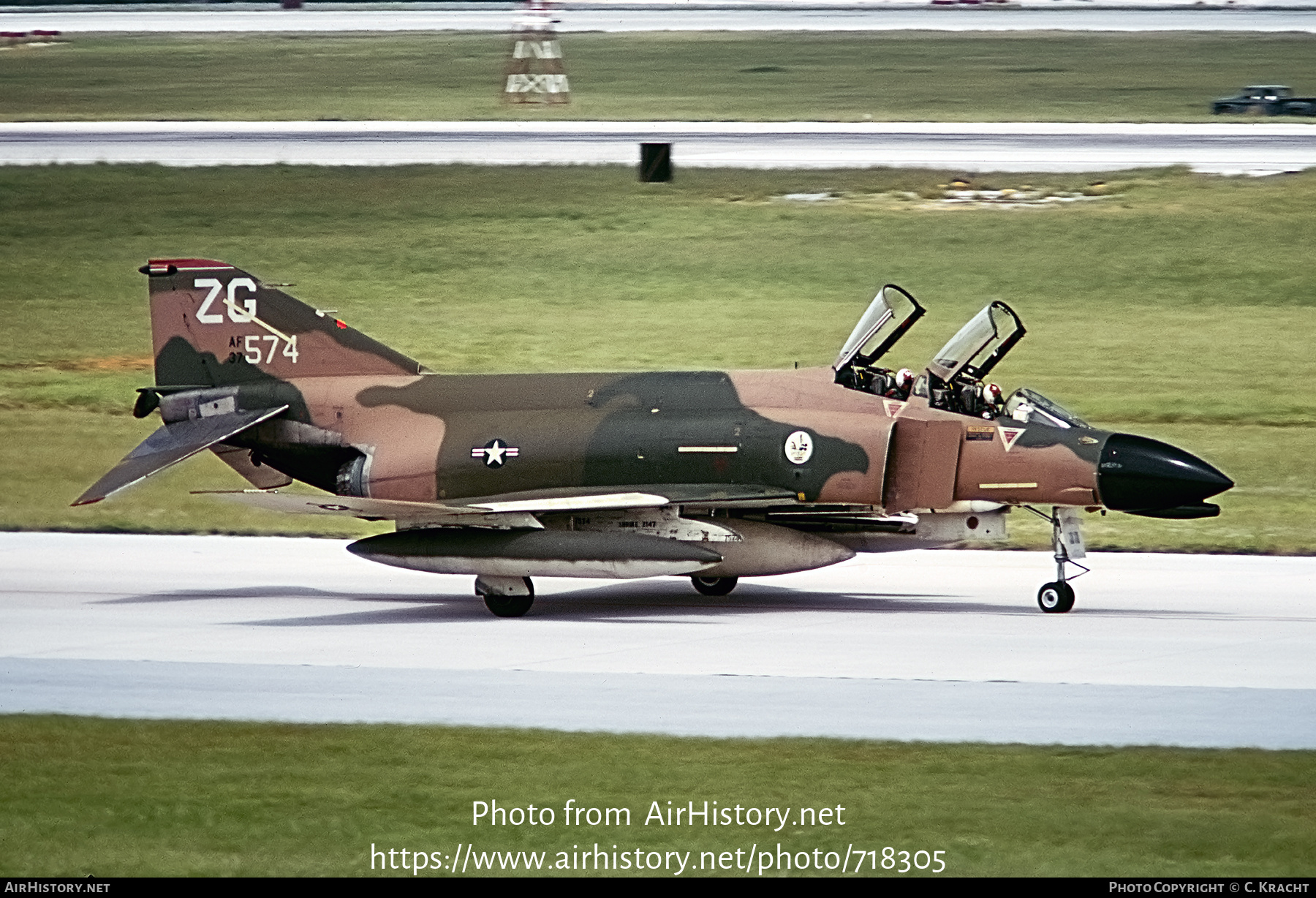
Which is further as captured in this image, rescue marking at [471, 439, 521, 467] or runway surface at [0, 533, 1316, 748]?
rescue marking at [471, 439, 521, 467]

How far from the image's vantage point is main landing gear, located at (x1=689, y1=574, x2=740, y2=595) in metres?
21.8

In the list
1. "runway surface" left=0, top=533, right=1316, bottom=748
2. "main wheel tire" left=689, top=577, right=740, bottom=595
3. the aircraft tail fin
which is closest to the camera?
"runway surface" left=0, top=533, right=1316, bottom=748

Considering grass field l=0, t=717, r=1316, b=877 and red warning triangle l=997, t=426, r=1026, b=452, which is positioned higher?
red warning triangle l=997, t=426, r=1026, b=452

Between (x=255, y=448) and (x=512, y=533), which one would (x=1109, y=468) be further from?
(x=255, y=448)

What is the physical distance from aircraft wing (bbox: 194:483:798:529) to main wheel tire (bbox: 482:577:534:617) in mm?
719

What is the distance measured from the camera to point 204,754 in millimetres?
14391

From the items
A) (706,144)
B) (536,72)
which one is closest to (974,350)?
(706,144)

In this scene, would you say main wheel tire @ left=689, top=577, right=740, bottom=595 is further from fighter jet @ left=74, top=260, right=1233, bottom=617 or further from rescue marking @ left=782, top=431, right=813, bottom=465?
rescue marking @ left=782, top=431, right=813, bottom=465

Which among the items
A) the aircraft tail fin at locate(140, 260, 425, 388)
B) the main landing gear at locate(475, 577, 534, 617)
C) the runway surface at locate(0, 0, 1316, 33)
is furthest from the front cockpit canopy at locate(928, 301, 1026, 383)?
the runway surface at locate(0, 0, 1316, 33)

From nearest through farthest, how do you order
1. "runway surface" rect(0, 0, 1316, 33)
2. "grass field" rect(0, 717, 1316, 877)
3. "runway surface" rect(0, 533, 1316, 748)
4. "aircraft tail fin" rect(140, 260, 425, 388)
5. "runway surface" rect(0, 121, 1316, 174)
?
1. "grass field" rect(0, 717, 1316, 877)
2. "runway surface" rect(0, 533, 1316, 748)
3. "aircraft tail fin" rect(140, 260, 425, 388)
4. "runway surface" rect(0, 121, 1316, 174)
5. "runway surface" rect(0, 0, 1316, 33)

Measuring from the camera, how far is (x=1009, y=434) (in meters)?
20.1

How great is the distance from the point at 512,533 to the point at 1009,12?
225 feet

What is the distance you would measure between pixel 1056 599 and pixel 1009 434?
5.51 ft

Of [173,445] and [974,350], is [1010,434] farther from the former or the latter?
[173,445]
